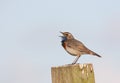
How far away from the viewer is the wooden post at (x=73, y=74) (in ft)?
22.2

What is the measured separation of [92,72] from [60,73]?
0.56 meters

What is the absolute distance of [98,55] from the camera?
14.9 m

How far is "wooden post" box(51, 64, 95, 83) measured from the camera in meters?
6.78

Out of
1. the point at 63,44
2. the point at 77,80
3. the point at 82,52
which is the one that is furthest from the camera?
the point at 63,44

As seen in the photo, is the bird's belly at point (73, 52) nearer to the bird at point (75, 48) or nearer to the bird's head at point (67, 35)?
the bird at point (75, 48)

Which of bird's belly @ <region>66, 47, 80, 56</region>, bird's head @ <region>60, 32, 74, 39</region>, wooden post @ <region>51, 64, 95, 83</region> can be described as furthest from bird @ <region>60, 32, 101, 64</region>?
wooden post @ <region>51, 64, 95, 83</region>

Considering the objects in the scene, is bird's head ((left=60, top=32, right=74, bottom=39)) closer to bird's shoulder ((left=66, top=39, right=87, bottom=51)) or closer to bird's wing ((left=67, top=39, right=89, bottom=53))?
bird's shoulder ((left=66, top=39, right=87, bottom=51))

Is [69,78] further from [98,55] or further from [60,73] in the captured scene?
[98,55]

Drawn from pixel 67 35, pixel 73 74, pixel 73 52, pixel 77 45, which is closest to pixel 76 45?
pixel 77 45

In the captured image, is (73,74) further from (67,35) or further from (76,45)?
(67,35)

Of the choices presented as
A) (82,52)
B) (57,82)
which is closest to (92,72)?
(57,82)

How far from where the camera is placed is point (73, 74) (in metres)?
6.79

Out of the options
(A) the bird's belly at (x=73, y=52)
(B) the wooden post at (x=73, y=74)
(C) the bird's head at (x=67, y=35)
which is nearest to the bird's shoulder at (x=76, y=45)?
(A) the bird's belly at (x=73, y=52)

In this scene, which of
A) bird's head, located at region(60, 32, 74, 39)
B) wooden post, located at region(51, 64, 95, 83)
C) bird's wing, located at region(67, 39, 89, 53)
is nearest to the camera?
wooden post, located at region(51, 64, 95, 83)
